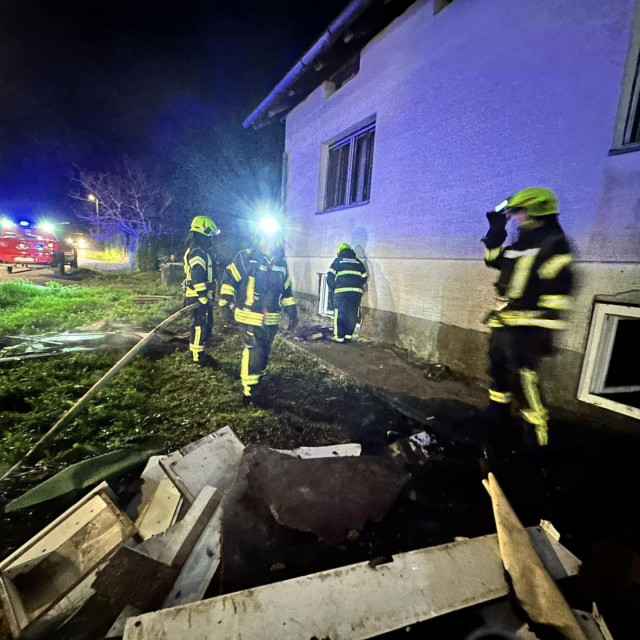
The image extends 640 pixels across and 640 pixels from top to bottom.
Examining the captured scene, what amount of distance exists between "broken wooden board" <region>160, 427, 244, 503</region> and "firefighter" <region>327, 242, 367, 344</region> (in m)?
3.73

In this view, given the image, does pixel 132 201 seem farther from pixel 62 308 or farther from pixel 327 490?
pixel 327 490

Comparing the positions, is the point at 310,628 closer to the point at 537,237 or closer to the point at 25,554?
the point at 25,554

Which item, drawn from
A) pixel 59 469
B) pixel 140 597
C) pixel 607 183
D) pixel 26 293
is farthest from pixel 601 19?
pixel 26 293

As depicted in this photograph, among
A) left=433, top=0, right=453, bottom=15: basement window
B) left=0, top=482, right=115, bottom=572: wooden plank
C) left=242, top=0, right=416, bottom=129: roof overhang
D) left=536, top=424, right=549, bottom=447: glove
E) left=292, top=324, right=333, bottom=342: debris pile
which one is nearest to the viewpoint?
left=0, top=482, right=115, bottom=572: wooden plank

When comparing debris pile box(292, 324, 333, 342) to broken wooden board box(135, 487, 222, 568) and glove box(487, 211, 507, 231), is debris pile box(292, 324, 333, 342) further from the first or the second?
broken wooden board box(135, 487, 222, 568)

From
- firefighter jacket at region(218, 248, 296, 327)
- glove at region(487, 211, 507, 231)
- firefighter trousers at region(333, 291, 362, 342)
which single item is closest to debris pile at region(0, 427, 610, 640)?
firefighter jacket at region(218, 248, 296, 327)

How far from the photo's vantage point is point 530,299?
275 cm

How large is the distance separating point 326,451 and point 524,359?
192 centimetres

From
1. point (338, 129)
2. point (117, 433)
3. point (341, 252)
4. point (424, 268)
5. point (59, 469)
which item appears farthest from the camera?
point (338, 129)

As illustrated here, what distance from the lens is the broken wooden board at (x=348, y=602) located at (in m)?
1.26

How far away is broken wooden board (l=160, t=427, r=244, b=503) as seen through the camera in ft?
7.36

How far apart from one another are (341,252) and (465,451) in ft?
13.6

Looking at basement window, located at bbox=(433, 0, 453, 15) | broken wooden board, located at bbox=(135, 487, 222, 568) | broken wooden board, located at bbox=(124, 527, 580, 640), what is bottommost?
broken wooden board, located at bbox=(135, 487, 222, 568)

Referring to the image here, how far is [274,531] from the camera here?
5.96ft
